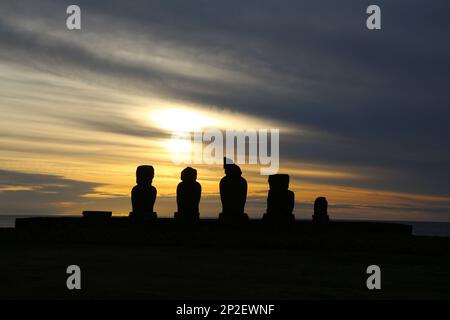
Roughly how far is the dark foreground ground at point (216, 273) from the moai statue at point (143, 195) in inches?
259

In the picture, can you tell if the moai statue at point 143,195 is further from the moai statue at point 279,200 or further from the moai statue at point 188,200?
the moai statue at point 279,200

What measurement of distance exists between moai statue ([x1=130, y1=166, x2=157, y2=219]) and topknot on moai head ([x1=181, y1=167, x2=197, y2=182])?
1.38 metres

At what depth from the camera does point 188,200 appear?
26375 mm

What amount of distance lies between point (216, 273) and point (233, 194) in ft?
42.6

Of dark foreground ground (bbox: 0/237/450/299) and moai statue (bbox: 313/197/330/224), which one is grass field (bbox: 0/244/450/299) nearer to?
dark foreground ground (bbox: 0/237/450/299)

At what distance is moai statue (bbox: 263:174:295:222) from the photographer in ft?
88.5

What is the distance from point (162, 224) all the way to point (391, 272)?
477 inches

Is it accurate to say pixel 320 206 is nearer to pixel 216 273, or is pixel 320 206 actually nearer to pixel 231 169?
pixel 231 169

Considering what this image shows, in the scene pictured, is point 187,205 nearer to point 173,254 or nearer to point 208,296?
point 173,254

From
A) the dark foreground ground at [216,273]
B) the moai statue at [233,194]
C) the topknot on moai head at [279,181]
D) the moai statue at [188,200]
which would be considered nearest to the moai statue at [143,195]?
the moai statue at [188,200]

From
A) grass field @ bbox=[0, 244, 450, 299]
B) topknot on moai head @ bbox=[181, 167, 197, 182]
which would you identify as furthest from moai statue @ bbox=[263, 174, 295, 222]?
grass field @ bbox=[0, 244, 450, 299]

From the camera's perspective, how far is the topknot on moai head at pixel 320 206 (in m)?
31.6
